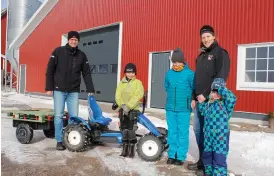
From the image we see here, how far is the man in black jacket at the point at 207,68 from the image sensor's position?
350 centimetres

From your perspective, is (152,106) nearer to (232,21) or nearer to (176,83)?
(232,21)

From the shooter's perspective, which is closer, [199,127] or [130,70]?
[199,127]

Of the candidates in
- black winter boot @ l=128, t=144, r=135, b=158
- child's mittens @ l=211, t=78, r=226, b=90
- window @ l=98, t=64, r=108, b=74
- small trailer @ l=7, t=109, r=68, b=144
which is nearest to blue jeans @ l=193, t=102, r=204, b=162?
child's mittens @ l=211, t=78, r=226, b=90

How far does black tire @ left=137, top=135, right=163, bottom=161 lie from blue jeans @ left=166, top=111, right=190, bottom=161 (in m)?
0.17

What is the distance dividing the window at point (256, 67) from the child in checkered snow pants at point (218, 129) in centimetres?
569

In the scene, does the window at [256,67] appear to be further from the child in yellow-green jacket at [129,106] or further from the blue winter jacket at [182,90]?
the child in yellow-green jacket at [129,106]

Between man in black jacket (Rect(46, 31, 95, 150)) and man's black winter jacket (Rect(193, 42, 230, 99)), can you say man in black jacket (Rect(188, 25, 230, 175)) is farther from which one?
man in black jacket (Rect(46, 31, 95, 150))

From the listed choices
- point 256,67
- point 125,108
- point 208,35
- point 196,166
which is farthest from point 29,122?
point 256,67

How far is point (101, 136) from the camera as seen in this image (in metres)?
4.76

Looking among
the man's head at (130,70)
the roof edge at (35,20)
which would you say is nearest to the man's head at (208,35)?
the man's head at (130,70)

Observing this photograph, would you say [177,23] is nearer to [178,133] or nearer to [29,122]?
[29,122]

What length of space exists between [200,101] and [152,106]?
815 cm

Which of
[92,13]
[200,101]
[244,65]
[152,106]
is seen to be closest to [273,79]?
[244,65]

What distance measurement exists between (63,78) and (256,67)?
6165 mm
